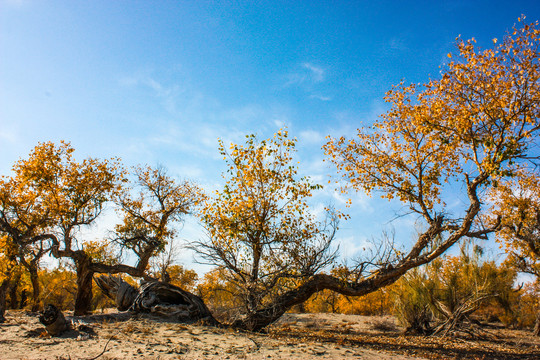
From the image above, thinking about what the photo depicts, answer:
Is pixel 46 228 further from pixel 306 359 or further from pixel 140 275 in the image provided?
pixel 306 359

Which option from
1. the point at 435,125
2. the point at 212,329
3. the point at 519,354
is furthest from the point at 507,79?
the point at 212,329

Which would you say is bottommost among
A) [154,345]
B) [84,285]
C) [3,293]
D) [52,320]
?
[3,293]

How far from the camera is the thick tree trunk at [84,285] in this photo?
1591 cm

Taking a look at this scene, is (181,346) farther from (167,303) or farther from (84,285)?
(84,285)

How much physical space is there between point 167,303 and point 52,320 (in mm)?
3881

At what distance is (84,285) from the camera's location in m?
16.3

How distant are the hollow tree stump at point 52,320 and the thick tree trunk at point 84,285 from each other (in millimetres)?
8691

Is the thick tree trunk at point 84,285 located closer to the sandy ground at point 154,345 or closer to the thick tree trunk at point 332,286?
the sandy ground at point 154,345

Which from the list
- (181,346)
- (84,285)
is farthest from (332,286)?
(84,285)

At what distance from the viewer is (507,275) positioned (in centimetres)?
1898

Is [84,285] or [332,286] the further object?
[84,285]

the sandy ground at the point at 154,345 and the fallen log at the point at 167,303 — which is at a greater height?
the fallen log at the point at 167,303

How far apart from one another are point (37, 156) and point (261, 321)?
556 inches

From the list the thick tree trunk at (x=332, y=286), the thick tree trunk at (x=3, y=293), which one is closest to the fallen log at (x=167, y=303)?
the thick tree trunk at (x=332, y=286)
